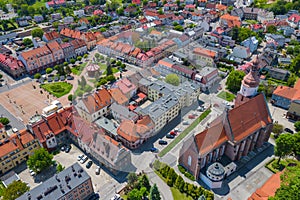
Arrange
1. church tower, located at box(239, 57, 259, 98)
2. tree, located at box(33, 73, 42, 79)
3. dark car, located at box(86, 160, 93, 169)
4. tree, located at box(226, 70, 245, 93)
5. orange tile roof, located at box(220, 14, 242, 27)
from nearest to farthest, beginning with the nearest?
church tower, located at box(239, 57, 259, 98), dark car, located at box(86, 160, 93, 169), tree, located at box(226, 70, 245, 93), tree, located at box(33, 73, 42, 79), orange tile roof, located at box(220, 14, 242, 27)

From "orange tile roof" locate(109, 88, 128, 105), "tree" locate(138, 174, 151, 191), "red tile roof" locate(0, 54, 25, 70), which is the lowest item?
"tree" locate(138, 174, 151, 191)

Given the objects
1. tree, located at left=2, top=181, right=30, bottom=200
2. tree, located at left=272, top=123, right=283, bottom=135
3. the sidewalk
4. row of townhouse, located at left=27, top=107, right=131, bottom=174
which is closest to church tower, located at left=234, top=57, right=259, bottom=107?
tree, located at left=272, top=123, right=283, bottom=135

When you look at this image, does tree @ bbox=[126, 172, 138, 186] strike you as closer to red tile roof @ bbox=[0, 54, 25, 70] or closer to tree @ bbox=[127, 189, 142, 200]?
tree @ bbox=[127, 189, 142, 200]

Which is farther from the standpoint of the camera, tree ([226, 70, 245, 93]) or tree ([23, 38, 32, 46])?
tree ([23, 38, 32, 46])

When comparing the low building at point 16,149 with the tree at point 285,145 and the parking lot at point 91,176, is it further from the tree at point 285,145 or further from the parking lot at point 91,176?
the tree at point 285,145

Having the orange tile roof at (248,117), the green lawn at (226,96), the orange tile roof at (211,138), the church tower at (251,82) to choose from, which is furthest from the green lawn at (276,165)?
the green lawn at (226,96)

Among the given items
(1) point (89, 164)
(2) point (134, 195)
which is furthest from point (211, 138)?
(1) point (89, 164)

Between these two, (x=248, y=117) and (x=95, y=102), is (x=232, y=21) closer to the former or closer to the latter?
(x=248, y=117)

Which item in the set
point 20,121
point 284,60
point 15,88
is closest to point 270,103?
point 284,60
